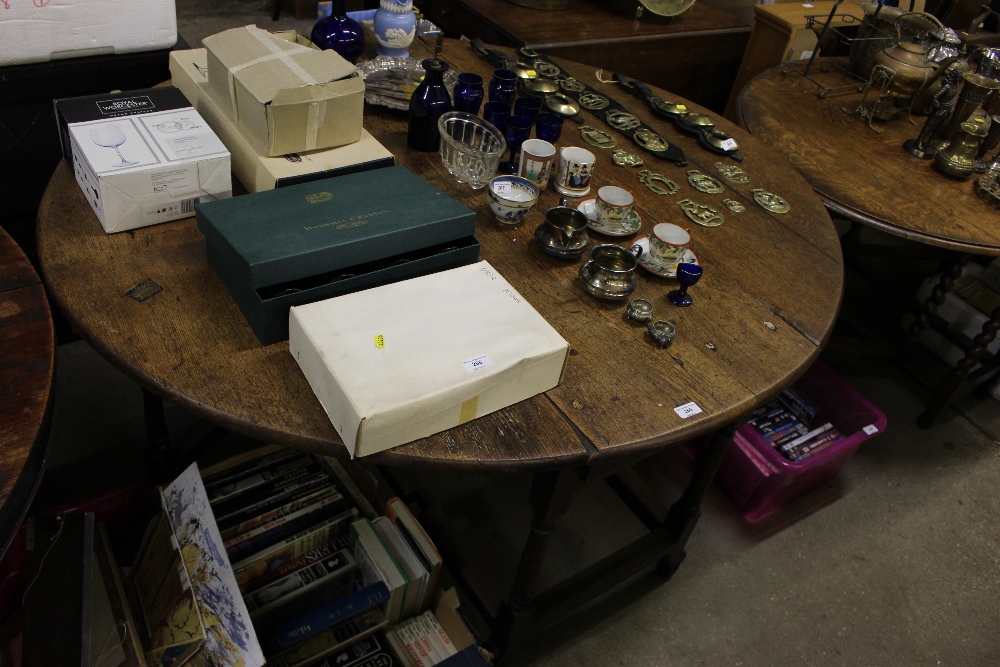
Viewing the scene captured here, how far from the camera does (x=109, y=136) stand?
1.27m

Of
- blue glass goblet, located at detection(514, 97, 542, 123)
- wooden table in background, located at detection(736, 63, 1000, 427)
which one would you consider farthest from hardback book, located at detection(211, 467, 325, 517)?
wooden table in background, located at detection(736, 63, 1000, 427)

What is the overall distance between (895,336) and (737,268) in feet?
5.09

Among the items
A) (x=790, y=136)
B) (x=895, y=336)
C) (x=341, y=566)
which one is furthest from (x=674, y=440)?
(x=895, y=336)

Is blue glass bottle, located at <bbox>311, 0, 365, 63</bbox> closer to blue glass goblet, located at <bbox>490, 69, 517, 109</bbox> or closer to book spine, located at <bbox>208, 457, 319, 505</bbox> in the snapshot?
blue glass goblet, located at <bbox>490, 69, 517, 109</bbox>

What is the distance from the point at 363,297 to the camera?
42.7 inches

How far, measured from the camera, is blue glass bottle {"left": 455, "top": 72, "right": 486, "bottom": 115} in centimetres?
160

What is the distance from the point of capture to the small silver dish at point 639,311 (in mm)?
1245

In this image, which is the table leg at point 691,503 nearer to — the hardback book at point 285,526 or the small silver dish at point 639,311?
the small silver dish at point 639,311

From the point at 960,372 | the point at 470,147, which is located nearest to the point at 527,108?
the point at 470,147

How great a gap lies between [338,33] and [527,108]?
0.49m

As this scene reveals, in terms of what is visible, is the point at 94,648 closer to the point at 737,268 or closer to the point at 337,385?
the point at 337,385

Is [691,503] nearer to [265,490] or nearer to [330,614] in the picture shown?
[330,614]

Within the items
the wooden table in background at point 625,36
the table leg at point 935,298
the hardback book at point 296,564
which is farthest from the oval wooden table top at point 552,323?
the wooden table in background at point 625,36

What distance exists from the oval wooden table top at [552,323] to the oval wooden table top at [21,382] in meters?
0.05
